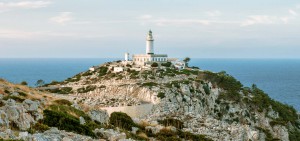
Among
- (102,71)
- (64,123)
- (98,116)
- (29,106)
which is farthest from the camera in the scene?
(102,71)

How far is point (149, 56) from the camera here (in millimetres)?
84250

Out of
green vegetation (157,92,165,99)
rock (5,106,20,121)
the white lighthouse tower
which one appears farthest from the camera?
the white lighthouse tower

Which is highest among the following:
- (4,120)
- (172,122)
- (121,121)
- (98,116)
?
(4,120)

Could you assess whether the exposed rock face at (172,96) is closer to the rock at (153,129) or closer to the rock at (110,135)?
the rock at (153,129)

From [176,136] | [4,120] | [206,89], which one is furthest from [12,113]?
[206,89]

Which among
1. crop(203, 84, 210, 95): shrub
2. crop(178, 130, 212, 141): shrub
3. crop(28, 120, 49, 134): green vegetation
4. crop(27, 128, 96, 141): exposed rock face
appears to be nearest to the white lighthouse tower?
crop(203, 84, 210, 95): shrub

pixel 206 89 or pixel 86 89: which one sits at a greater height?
pixel 206 89

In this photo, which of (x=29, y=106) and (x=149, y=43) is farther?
(x=149, y=43)

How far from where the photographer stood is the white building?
277ft

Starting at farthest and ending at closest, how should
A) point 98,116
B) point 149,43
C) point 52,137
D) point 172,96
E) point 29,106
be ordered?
point 149,43, point 172,96, point 98,116, point 29,106, point 52,137

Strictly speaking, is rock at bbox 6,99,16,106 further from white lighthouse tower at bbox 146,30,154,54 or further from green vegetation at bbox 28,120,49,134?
white lighthouse tower at bbox 146,30,154,54

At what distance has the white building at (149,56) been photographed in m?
84.4

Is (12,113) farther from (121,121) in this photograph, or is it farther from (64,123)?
(121,121)

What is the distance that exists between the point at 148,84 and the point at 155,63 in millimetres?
18706
